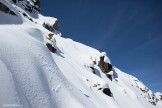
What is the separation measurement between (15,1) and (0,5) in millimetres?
23918

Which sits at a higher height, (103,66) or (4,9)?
(103,66)

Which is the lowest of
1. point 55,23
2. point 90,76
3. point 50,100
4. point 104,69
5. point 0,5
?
point 50,100

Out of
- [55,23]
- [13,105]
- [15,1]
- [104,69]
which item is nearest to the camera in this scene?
[13,105]

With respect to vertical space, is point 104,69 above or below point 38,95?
above

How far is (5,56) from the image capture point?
965 cm

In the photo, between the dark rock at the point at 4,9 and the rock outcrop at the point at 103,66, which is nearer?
the dark rock at the point at 4,9

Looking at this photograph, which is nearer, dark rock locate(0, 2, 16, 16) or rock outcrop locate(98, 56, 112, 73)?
dark rock locate(0, 2, 16, 16)

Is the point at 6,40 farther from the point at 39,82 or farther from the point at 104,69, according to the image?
the point at 104,69

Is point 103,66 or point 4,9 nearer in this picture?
point 4,9

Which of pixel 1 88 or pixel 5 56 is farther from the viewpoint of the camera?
pixel 5 56

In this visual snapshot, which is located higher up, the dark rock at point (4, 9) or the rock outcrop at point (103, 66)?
the rock outcrop at point (103, 66)

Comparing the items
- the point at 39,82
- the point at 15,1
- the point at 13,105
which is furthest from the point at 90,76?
the point at 15,1

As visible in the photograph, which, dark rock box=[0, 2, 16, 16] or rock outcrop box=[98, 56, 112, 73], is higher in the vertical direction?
rock outcrop box=[98, 56, 112, 73]

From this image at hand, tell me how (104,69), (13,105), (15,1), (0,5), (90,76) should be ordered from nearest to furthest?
(13,105) < (0,5) < (90,76) < (104,69) < (15,1)
